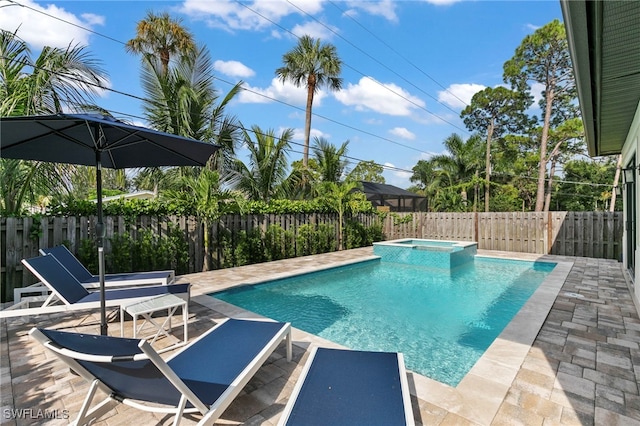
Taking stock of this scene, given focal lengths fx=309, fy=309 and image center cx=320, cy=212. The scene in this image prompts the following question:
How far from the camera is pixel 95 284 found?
4848mm

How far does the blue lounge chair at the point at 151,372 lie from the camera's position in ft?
5.81

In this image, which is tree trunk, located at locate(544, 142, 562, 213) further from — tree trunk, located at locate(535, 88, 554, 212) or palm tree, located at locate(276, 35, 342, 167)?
palm tree, located at locate(276, 35, 342, 167)

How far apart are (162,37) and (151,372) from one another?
1589cm

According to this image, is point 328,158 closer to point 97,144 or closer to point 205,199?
point 205,199

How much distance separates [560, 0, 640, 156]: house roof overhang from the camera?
2.38 m

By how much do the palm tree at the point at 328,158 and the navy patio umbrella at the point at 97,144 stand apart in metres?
10.3

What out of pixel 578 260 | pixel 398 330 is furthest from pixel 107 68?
pixel 578 260

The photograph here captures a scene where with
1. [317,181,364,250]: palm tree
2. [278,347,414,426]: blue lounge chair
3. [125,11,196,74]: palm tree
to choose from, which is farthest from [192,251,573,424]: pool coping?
[125,11,196,74]: palm tree

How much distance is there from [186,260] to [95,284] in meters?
3.11

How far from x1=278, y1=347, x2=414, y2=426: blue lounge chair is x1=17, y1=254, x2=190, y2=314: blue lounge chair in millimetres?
2715

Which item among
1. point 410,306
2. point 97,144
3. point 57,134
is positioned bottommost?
point 410,306

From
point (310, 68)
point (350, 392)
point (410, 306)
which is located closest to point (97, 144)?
point (350, 392)

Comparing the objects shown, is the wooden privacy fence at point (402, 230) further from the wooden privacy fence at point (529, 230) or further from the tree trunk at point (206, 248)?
the tree trunk at point (206, 248)

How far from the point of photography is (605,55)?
3146mm
